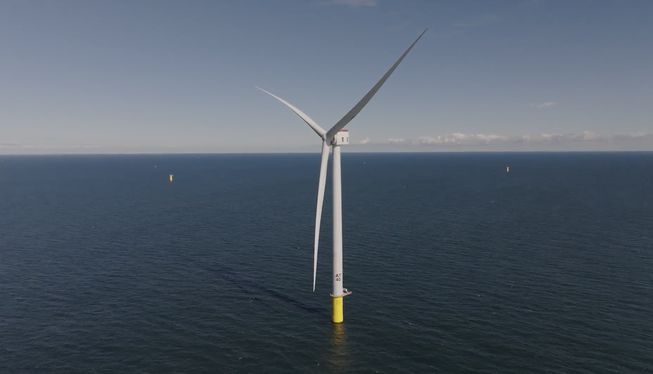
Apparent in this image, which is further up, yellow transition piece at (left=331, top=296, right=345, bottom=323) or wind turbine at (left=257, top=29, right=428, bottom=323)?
wind turbine at (left=257, top=29, right=428, bottom=323)

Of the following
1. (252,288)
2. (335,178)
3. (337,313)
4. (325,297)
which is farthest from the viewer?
(252,288)

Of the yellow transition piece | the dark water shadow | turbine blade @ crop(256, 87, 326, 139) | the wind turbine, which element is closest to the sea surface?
the dark water shadow

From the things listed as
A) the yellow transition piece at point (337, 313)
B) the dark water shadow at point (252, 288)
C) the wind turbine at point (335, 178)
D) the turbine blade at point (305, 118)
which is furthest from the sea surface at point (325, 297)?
the turbine blade at point (305, 118)

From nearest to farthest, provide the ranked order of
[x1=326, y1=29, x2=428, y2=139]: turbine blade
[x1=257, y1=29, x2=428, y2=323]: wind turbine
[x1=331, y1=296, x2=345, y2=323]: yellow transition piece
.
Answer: [x1=326, y1=29, x2=428, y2=139]: turbine blade → [x1=257, y1=29, x2=428, y2=323]: wind turbine → [x1=331, y1=296, x2=345, y2=323]: yellow transition piece

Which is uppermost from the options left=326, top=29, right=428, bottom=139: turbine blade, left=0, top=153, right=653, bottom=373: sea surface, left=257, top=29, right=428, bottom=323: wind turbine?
left=326, top=29, right=428, bottom=139: turbine blade

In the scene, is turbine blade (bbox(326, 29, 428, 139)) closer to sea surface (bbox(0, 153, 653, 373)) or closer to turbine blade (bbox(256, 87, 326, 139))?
turbine blade (bbox(256, 87, 326, 139))

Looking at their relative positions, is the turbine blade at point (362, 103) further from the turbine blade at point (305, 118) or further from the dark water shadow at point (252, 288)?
the dark water shadow at point (252, 288)

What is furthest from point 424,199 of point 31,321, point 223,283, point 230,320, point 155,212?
point 31,321

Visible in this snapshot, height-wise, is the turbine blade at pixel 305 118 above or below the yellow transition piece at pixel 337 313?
above

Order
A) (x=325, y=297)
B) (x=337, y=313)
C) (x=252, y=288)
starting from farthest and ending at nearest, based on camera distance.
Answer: (x=252, y=288)
(x=325, y=297)
(x=337, y=313)

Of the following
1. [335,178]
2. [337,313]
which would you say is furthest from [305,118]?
[337,313]

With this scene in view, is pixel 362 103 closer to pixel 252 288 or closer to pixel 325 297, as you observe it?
pixel 325 297
